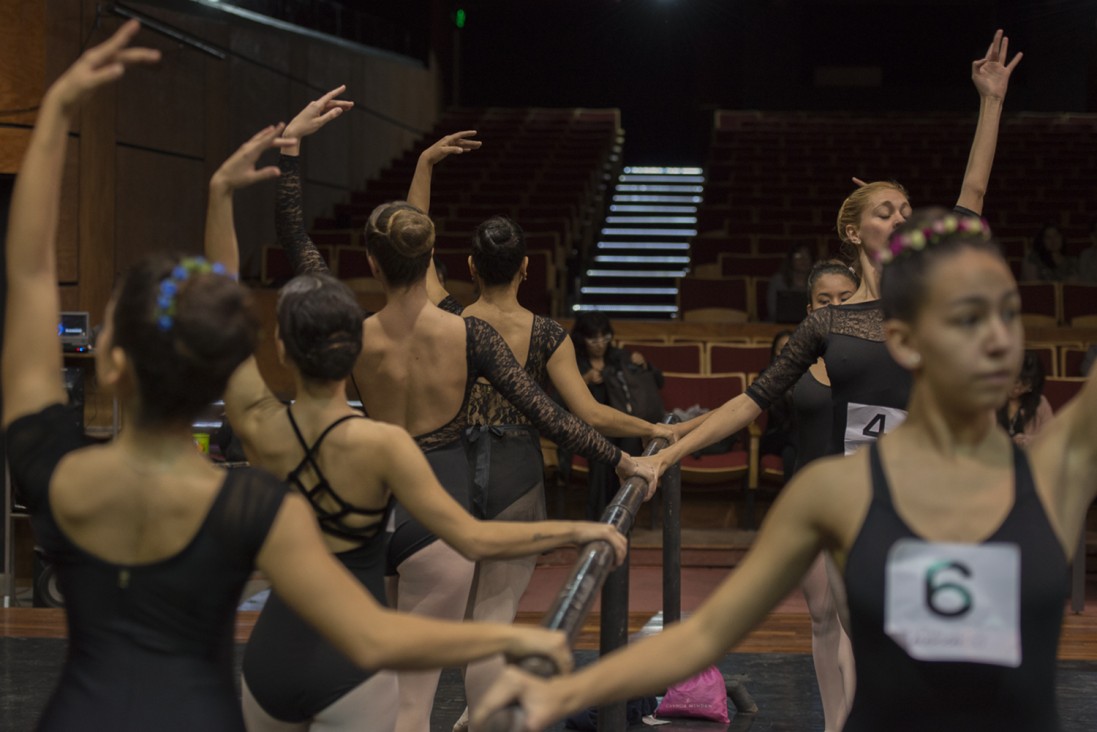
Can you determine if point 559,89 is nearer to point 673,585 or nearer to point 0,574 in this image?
point 0,574

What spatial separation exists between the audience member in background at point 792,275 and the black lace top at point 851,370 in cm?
595

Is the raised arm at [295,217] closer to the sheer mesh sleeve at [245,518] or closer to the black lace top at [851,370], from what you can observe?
the black lace top at [851,370]

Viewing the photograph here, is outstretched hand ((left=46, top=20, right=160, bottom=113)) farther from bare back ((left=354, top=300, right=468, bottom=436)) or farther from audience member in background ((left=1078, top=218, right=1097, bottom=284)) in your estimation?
audience member in background ((left=1078, top=218, right=1097, bottom=284))

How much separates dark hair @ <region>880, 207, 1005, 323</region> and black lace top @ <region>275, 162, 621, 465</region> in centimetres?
137

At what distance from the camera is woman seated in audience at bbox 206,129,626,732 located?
2.19 m

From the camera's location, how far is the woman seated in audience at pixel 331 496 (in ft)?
7.18

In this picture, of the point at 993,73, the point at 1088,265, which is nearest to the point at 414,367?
the point at 993,73

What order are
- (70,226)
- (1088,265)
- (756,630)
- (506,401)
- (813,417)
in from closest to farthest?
Result: (506,401) < (813,417) < (756,630) < (70,226) < (1088,265)

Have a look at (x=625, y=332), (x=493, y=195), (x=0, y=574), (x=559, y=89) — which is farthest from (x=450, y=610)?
(x=559, y=89)

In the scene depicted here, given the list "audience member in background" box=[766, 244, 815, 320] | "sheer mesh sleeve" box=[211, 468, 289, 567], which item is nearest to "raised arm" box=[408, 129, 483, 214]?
"sheer mesh sleeve" box=[211, 468, 289, 567]

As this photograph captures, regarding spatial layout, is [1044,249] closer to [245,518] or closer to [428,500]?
[428,500]

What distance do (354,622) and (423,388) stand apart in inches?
63.3

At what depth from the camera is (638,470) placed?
3.24 m

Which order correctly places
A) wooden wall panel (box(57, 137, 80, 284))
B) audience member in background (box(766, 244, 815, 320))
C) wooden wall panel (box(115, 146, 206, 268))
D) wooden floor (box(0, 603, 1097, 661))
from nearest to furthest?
wooden floor (box(0, 603, 1097, 661))
wooden wall panel (box(57, 137, 80, 284))
wooden wall panel (box(115, 146, 206, 268))
audience member in background (box(766, 244, 815, 320))
